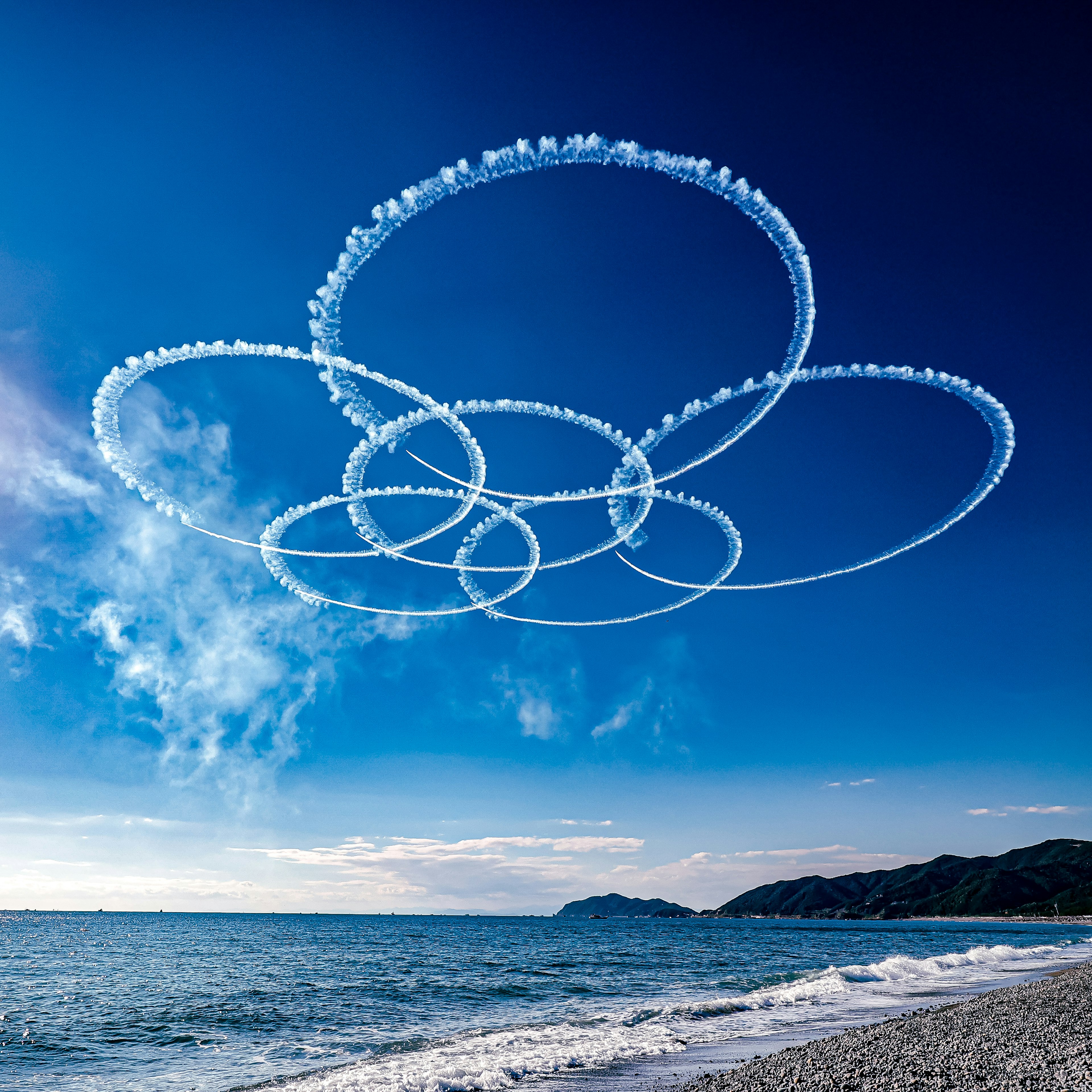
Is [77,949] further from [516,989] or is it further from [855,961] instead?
[855,961]

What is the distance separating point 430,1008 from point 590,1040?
1379cm

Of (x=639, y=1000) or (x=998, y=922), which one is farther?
(x=998, y=922)

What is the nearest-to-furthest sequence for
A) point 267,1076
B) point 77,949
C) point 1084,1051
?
point 1084,1051 → point 267,1076 → point 77,949

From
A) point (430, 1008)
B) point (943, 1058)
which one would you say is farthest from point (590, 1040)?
point (430, 1008)

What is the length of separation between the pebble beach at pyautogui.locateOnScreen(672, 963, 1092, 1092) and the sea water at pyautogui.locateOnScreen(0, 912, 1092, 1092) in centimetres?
257

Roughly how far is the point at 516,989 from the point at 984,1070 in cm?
3095

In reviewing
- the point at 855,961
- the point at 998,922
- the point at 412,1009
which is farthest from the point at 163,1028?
the point at 998,922

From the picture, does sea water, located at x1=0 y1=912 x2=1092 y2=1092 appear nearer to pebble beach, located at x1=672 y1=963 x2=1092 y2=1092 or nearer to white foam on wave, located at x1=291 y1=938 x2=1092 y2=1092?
white foam on wave, located at x1=291 y1=938 x2=1092 y2=1092

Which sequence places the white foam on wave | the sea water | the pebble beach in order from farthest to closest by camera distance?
1. the sea water
2. the white foam on wave
3. the pebble beach

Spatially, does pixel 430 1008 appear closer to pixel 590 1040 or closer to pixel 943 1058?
pixel 590 1040

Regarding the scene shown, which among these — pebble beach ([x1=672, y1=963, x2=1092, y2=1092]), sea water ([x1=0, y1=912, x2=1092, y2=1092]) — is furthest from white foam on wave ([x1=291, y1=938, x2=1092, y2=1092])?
pebble beach ([x1=672, y1=963, x2=1092, y2=1092])

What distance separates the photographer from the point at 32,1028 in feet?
98.0

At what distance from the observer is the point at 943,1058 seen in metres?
18.4

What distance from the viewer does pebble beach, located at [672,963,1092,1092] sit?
15719 millimetres
